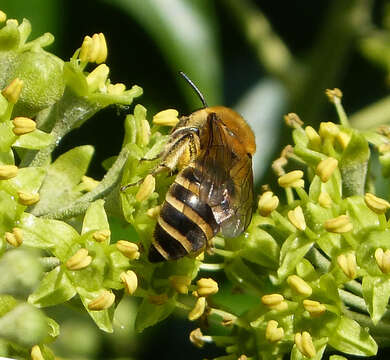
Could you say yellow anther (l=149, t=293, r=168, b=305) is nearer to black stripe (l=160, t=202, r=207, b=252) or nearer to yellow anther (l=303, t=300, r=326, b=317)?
black stripe (l=160, t=202, r=207, b=252)

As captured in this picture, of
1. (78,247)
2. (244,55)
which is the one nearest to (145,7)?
(244,55)

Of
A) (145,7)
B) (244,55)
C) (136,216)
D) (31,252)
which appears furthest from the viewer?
(244,55)

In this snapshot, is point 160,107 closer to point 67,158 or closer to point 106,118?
point 106,118

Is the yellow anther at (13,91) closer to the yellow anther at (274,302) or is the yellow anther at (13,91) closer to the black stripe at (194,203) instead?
the black stripe at (194,203)

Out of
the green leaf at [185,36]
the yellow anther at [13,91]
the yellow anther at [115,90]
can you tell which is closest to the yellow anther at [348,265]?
the yellow anther at [115,90]

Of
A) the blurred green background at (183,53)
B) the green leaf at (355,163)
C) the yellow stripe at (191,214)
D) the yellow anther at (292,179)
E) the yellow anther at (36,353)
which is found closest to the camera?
the yellow anther at (36,353)

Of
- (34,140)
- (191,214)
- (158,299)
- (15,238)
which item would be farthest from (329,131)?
(15,238)
